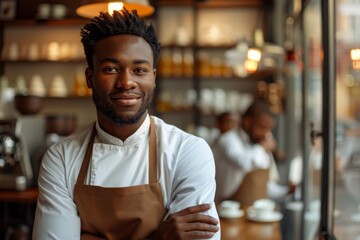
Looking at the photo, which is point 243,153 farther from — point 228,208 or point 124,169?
point 124,169

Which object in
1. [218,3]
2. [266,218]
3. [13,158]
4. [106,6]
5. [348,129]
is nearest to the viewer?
[106,6]

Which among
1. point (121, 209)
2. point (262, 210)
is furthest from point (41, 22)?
point (121, 209)

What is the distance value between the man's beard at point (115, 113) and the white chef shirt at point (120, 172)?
7cm

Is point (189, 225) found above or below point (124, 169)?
below

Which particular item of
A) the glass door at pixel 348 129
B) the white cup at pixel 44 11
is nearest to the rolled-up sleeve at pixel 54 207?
the glass door at pixel 348 129

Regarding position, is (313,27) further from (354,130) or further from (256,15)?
(256,15)

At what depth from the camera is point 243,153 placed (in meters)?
3.93

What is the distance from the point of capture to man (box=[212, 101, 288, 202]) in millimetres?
3850

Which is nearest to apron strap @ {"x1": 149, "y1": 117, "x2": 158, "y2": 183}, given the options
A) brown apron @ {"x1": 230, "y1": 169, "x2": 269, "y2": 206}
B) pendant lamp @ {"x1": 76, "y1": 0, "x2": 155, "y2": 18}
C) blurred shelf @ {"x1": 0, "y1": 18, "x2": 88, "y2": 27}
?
pendant lamp @ {"x1": 76, "y1": 0, "x2": 155, "y2": 18}

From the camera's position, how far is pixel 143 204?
1.56m

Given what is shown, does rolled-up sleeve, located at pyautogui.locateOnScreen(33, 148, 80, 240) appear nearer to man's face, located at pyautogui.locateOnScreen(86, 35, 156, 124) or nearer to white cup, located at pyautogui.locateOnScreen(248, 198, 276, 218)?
man's face, located at pyautogui.locateOnScreen(86, 35, 156, 124)

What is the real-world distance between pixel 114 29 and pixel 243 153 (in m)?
2.54

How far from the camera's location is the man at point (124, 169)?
151 centimetres

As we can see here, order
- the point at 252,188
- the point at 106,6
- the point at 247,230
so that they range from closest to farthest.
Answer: the point at 106,6, the point at 247,230, the point at 252,188
